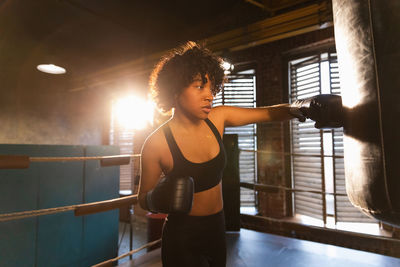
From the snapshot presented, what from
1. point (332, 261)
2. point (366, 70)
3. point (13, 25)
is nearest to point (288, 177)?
point (332, 261)

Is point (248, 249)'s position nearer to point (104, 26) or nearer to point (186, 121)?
point (186, 121)

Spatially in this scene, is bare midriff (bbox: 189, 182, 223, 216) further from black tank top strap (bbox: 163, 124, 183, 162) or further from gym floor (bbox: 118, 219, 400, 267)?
gym floor (bbox: 118, 219, 400, 267)

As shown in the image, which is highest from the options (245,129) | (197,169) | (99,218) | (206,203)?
(245,129)

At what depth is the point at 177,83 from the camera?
1.25 metres

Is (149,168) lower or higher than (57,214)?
higher

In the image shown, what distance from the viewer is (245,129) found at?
411 centimetres

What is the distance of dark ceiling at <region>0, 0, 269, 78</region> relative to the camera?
3945 mm

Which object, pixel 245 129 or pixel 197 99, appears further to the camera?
pixel 245 129

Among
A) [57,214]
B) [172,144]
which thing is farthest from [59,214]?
[172,144]

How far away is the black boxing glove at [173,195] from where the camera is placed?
0.99 meters

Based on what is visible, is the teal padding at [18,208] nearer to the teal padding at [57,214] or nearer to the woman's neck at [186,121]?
the teal padding at [57,214]

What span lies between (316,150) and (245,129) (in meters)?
1.16

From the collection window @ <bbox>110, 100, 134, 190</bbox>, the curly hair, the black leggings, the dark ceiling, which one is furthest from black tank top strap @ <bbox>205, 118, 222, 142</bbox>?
window @ <bbox>110, 100, 134, 190</bbox>

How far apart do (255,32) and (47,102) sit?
18.6 feet
